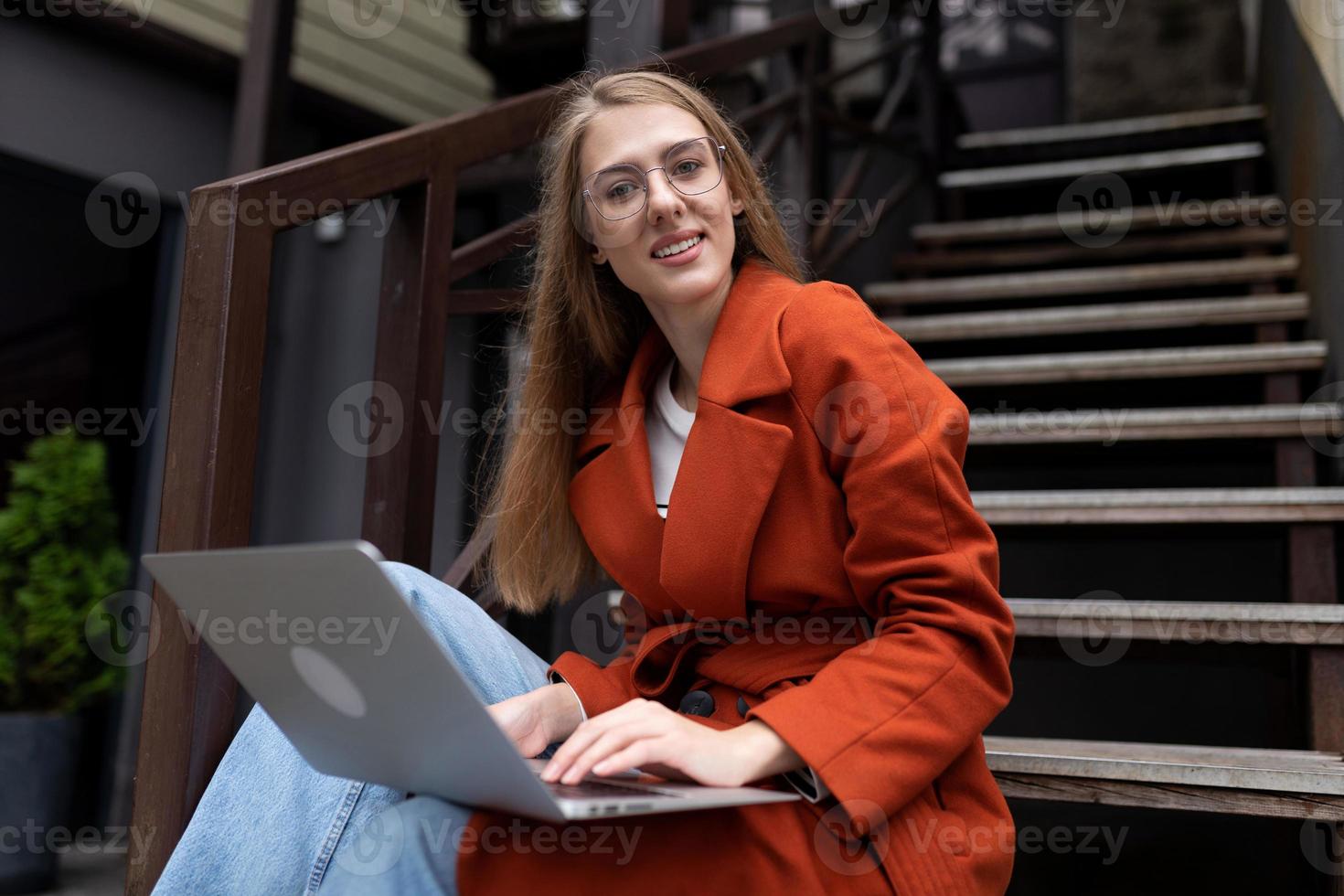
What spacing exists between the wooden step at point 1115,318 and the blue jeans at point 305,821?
217 centimetres

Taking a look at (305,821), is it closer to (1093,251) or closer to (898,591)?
(898,591)

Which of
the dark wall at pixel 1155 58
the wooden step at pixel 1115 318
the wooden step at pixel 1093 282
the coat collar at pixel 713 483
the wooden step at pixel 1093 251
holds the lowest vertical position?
the coat collar at pixel 713 483

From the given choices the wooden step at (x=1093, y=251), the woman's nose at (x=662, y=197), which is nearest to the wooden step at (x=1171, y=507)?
the woman's nose at (x=662, y=197)

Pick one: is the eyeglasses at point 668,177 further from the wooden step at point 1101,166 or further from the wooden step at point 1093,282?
the wooden step at point 1101,166

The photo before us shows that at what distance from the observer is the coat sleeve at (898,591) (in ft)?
3.63

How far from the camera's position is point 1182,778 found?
1.53 meters

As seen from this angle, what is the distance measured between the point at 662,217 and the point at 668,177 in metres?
0.05

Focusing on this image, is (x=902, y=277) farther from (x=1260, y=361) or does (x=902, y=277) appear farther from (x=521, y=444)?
(x=521, y=444)

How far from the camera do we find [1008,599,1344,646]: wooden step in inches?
69.6

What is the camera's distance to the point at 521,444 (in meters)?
1.69

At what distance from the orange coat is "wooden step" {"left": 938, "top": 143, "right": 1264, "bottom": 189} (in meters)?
3.24

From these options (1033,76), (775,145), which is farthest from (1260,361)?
(1033,76)

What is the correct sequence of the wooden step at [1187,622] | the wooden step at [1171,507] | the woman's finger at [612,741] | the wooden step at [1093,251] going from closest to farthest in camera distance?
the woman's finger at [612,741], the wooden step at [1187,622], the wooden step at [1171,507], the wooden step at [1093,251]

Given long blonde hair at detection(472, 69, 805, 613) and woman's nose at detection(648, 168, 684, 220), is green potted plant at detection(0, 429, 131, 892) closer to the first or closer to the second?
long blonde hair at detection(472, 69, 805, 613)
